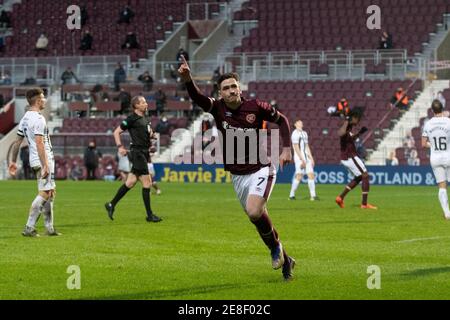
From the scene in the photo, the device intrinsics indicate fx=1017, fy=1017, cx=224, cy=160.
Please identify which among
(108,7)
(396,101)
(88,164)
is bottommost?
(88,164)

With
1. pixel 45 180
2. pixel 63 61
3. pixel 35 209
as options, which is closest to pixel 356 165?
pixel 45 180

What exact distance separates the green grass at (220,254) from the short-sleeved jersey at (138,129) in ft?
4.99

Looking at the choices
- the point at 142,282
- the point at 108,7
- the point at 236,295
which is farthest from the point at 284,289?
the point at 108,7

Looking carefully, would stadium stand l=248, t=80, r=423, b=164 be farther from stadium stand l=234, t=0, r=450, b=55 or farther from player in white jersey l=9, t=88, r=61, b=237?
player in white jersey l=9, t=88, r=61, b=237

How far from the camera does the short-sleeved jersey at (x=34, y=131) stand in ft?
51.8

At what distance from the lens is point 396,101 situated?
4409cm

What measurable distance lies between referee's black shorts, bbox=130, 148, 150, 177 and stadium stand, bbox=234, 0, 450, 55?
93.9 ft

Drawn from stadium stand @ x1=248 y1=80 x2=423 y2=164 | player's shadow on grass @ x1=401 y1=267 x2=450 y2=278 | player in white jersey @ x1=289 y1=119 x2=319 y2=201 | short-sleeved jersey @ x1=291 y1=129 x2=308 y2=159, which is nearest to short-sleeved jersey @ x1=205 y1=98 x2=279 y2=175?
player's shadow on grass @ x1=401 y1=267 x2=450 y2=278

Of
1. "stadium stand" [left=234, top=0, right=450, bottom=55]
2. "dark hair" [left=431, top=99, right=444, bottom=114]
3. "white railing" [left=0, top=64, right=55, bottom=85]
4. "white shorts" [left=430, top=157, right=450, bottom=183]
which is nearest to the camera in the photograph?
"dark hair" [left=431, top=99, right=444, bottom=114]

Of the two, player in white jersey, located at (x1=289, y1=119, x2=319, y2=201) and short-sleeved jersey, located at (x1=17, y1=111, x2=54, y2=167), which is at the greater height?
short-sleeved jersey, located at (x1=17, y1=111, x2=54, y2=167)

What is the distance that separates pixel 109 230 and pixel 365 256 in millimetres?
5539

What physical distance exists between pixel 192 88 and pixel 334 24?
3887 cm

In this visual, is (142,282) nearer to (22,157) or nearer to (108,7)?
(22,157)

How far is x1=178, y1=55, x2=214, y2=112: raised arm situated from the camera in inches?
434
